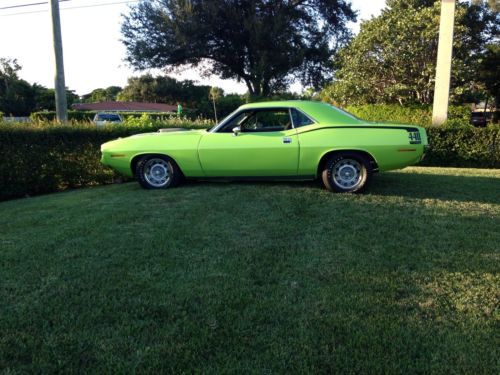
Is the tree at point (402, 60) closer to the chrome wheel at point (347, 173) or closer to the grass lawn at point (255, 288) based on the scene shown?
the chrome wheel at point (347, 173)

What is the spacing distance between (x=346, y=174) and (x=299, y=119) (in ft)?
3.62

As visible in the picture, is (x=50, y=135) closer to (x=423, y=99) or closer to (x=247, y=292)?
(x=247, y=292)

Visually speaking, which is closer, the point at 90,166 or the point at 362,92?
the point at 90,166

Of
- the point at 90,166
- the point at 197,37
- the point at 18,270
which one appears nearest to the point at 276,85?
the point at 197,37

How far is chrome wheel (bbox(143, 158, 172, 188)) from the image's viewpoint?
6.87 m

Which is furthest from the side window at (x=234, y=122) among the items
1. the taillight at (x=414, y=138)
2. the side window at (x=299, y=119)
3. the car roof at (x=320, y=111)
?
the taillight at (x=414, y=138)

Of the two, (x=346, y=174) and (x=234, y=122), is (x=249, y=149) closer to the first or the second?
(x=234, y=122)

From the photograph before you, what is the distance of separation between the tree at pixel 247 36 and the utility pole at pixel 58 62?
50.8 feet

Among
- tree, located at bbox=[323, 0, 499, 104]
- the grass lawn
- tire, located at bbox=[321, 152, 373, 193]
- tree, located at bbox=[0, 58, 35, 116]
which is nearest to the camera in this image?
the grass lawn

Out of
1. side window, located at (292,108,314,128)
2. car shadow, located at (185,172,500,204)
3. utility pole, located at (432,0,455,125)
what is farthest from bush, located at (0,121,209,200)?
utility pole, located at (432,0,455,125)

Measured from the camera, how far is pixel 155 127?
10492mm

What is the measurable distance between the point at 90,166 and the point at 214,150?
364 cm

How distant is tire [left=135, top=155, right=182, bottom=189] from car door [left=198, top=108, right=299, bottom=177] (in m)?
0.56

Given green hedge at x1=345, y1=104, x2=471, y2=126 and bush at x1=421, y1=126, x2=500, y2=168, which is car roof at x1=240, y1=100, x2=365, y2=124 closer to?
bush at x1=421, y1=126, x2=500, y2=168
